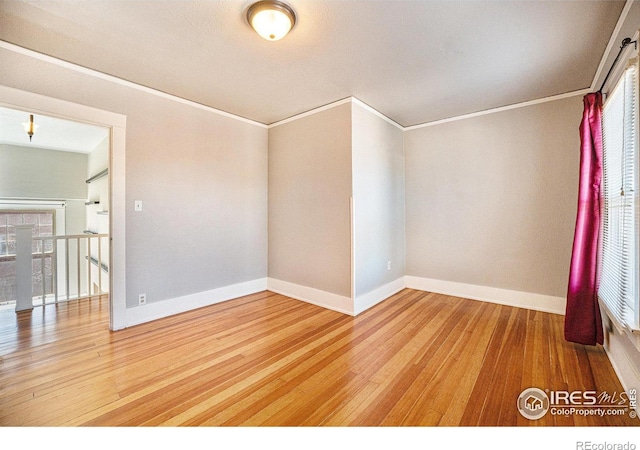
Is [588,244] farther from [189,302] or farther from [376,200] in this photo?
[189,302]

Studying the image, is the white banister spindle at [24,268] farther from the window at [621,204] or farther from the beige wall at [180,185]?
the window at [621,204]

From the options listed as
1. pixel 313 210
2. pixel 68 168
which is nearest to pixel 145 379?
pixel 313 210

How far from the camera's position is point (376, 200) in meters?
3.54

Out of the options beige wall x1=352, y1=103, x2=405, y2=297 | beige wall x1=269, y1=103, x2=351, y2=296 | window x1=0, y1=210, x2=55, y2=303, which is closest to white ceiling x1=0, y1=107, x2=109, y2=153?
window x1=0, y1=210, x2=55, y2=303

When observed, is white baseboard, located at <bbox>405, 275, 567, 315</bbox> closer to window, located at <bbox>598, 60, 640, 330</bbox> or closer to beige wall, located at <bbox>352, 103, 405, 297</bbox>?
beige wall, located at <bbox>352, 103, 405, 297</bbox>

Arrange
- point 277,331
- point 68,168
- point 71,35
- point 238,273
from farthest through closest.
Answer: point 68,168 < point 238,273 < point 277,331 < point 71,35

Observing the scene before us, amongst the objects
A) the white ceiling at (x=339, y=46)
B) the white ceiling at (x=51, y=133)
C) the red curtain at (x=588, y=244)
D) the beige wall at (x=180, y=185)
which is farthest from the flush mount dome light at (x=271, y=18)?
the white ceiling at (x=51, y=133)

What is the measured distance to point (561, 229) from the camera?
3.03 m

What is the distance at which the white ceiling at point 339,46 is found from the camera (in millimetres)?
1753

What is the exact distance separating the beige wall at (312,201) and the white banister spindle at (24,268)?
2863mm

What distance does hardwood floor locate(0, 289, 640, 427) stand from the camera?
150cm
